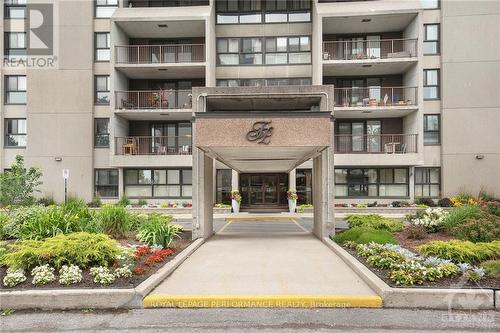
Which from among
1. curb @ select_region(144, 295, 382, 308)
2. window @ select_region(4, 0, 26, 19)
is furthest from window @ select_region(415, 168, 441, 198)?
window @ select_region(4, 0, 26, 19)

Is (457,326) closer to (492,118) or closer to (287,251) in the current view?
(287,251)

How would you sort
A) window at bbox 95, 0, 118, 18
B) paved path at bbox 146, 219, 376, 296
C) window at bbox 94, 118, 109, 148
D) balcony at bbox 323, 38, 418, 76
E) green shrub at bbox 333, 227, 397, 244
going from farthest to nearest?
window at bbox 95, 0, 118, 18, window at bbox 94, 118, 109, 148, balcony at bbox 323, 38, 418, 76, green shrub at bbox 333, 227, 397, 244, paved path at bbox 146, 219, 376, 296

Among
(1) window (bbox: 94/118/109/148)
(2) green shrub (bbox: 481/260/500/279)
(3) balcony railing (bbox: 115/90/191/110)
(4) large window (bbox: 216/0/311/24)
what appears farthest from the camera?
(4) large window (bbox: 216/0/311/24)

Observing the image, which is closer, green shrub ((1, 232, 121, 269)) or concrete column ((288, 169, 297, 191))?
green shrub ((1, 232, 121, 269))

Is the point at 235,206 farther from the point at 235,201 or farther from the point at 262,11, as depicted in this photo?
the point at 262,11

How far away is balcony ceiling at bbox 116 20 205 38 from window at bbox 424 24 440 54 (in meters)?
15.0

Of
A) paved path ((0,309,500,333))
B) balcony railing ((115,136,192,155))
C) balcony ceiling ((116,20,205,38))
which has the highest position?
balcony ceiling ((116,20,205,38))

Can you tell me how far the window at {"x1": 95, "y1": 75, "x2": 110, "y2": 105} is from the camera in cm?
2808

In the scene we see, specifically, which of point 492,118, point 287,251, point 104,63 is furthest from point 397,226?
point 104,63

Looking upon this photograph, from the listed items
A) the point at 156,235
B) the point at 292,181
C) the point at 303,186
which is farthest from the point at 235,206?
the point at 156,235

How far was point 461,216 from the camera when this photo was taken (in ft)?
40.4

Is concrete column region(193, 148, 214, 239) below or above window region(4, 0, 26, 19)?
below

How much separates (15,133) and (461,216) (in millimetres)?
28839

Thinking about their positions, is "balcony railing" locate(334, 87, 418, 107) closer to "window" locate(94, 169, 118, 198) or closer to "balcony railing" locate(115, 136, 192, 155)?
"balcony railing" locate(115, 136, 192, 155)
